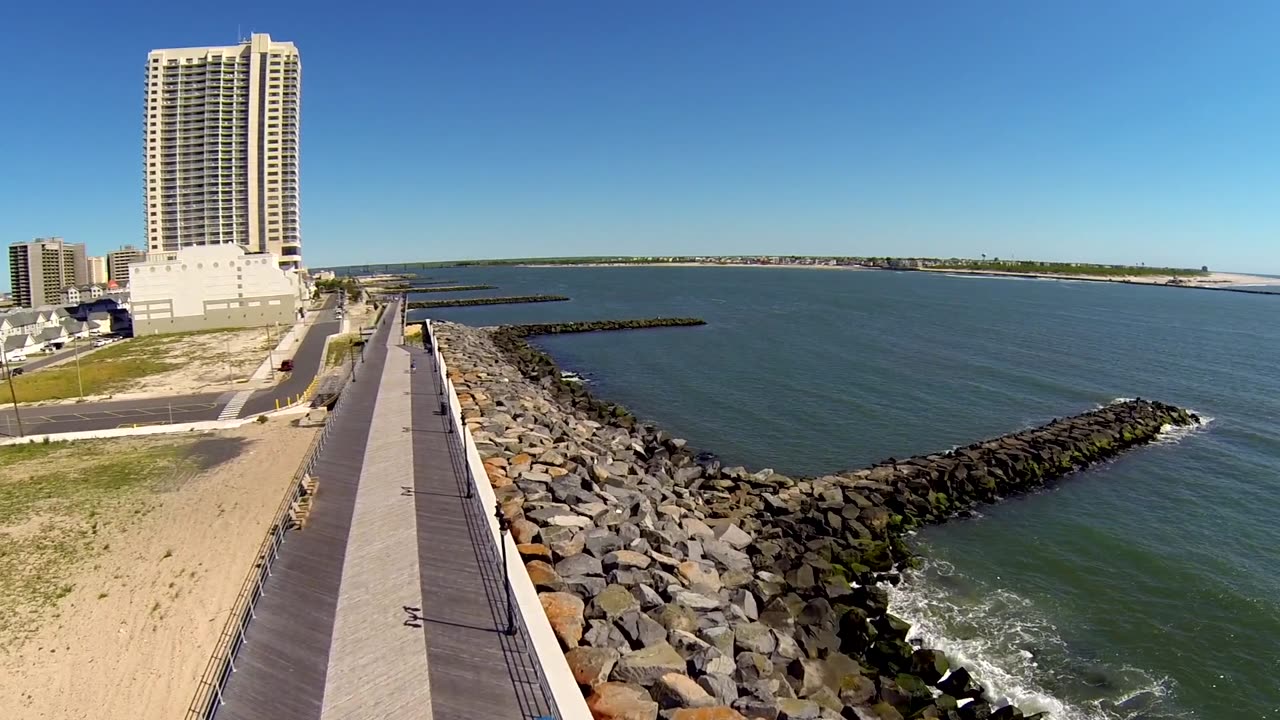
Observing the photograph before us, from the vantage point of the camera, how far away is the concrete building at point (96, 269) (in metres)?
161

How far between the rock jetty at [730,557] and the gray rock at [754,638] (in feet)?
0.12

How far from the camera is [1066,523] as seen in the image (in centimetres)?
2302

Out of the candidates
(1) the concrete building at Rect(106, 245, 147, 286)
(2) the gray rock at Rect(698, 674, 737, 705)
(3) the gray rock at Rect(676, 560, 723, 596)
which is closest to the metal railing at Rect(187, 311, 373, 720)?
(2) the gray rock at Rect(698, 674, 737, 705)

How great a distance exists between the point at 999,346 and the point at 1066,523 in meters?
42.8

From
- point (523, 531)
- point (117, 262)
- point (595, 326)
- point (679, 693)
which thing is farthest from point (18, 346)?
point (117, 262)

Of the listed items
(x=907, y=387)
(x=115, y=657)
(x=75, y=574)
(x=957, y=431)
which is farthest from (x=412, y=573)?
(x=907, y=387)

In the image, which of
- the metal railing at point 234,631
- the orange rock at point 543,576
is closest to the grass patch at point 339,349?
the metal railing at point 234,631

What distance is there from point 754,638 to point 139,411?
36.3 meters

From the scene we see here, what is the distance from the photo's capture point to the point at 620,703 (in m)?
10.3

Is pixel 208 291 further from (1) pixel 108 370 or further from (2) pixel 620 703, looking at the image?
(2) pixel 620 703

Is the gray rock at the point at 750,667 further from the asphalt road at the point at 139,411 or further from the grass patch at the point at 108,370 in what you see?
the grass patch at the point at 108,370

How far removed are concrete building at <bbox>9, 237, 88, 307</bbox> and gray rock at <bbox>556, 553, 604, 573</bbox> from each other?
171m

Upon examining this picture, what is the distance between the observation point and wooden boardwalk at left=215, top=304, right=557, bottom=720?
9.95 metres

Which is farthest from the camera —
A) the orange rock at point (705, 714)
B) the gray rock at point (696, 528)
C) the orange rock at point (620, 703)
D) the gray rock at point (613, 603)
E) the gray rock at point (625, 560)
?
the gray rock at point (696, 528)
